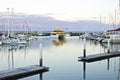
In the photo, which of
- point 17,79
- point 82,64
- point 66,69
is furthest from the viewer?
point 82,64

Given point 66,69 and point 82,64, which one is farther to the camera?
point 82,64

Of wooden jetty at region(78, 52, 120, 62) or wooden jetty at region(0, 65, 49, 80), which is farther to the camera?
wooden jetty at region(78, 52, 120, 62)

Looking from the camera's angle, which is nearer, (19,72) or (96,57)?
(19,72)

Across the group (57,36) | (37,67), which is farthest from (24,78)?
(57,36)

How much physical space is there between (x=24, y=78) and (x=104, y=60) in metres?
14.4

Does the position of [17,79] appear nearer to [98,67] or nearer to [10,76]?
[10,76]

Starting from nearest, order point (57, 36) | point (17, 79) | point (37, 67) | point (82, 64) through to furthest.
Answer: point (17, 79)
point (37, 67)
point (82, 64)
point (57, 36)

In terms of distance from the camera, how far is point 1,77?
21609mm

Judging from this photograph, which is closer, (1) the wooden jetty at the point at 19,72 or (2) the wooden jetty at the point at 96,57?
(1) the wooden jetty at the point at 19,72

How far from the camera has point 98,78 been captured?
24156 mm

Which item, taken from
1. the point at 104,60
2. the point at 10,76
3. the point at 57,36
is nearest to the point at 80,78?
the point at 10,76

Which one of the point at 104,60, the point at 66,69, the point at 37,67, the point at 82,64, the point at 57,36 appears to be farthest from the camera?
the point at 57,36

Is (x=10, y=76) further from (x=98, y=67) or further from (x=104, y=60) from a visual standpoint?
(x=104, y=60)

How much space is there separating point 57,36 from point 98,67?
92.4 m
